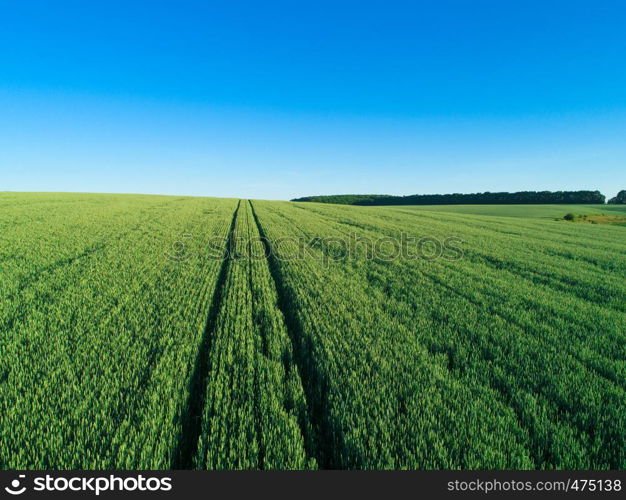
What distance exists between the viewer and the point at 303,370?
13.2ft

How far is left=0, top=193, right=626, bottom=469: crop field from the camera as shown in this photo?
105 inches

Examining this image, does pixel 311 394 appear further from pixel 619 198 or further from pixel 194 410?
pixel 619 198

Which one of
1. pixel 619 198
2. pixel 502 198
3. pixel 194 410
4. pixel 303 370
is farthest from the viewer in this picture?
pixel 502 198

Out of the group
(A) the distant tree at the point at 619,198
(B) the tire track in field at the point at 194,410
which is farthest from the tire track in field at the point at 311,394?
(A) the distant tree at the point at 619,198

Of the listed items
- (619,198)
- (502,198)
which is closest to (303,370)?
(502,198)

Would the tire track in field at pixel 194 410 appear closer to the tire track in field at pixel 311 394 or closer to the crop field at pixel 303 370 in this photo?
the crop field at pixel 303 370

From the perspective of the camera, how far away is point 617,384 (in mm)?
3742

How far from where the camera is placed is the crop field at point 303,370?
2656 mm

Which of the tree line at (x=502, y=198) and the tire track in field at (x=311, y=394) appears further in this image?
the tree line at (x=502, y=198)

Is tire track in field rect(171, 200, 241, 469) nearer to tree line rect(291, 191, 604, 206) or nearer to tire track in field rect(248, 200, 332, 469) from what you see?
tire track in field rect(248, 200, 332, 469)

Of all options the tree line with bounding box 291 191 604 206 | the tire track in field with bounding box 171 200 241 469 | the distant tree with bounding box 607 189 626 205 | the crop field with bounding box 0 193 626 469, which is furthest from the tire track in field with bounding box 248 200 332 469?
the distant tree with bounding box 607 189 626 205

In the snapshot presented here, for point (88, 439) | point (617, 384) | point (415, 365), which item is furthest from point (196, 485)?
point (617, 384)

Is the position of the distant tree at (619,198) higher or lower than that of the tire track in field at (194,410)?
higher

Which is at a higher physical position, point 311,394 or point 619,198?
point 619,198
